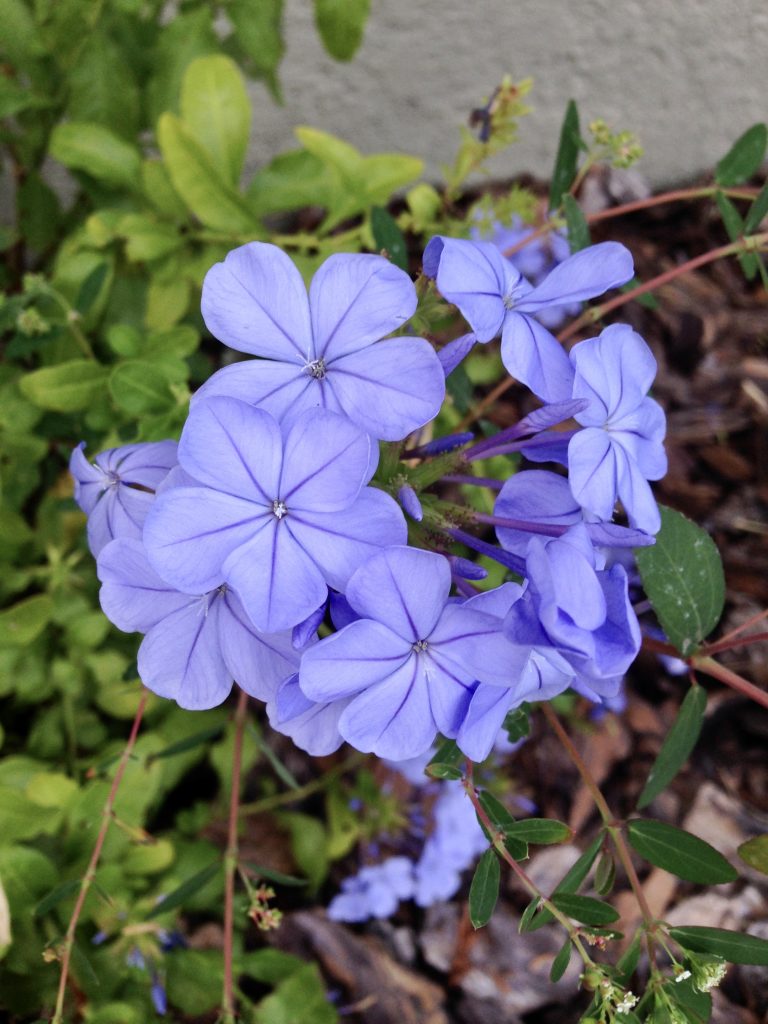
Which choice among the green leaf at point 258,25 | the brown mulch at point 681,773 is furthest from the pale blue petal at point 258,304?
the brown mulch at point 681,773

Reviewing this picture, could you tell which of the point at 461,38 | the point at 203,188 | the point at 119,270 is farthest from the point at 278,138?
the point at 203,188

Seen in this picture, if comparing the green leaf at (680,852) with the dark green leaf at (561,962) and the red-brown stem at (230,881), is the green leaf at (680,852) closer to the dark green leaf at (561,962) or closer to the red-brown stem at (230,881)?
the dark green leaf at (561,962)

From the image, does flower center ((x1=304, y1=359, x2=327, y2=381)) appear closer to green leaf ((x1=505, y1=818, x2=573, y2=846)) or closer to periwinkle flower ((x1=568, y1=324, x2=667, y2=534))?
Answer: periwinkle flower ((x1=568, y1=324, x2=667, y2=534))

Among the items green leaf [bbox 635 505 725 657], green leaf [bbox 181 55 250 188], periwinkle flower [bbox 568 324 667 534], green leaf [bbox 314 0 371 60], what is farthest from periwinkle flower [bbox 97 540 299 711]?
green leaf [bbox 314 0 371 60]

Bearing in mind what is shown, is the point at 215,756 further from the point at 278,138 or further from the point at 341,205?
the point at 278,138

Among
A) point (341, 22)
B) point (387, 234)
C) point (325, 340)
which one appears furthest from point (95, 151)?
point (325, 340)

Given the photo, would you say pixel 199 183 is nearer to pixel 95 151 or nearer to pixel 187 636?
pixel 95 151
